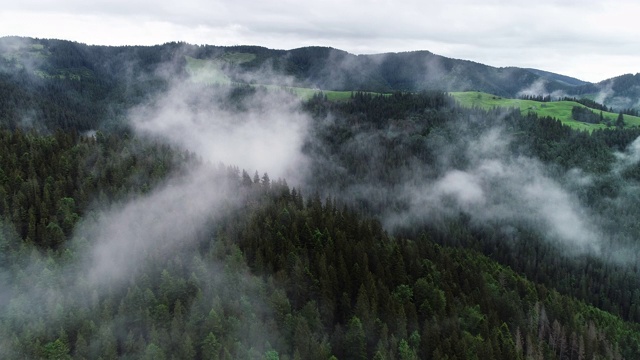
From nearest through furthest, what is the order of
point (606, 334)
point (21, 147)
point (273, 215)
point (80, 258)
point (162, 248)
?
1. point (80, 258)
2. point (162, 248)
3. point (606, 334)
4. point (273, 215)
5. point (21, 147)

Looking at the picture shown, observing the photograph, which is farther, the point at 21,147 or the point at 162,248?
the point at 21,147

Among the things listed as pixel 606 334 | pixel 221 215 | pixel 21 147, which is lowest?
pixel 606 334

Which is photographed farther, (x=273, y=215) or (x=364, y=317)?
(x=273, y=215)

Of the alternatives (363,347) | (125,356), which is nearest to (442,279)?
(363,347)

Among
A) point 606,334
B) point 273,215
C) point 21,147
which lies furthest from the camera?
point 21,147

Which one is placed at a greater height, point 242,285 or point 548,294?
point 242,285

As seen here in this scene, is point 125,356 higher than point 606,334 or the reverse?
higher

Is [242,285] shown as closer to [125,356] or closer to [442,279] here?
[125,356]

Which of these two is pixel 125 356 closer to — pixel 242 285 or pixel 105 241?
pixel 242 285

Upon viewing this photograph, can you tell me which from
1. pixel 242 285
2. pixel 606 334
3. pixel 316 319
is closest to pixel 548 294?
pixel 606 334
